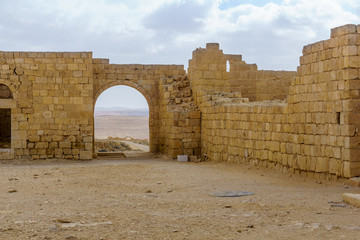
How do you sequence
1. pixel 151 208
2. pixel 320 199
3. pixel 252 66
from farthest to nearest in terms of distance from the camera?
pixel 252 66
pixel 320 199
pixel 151 208

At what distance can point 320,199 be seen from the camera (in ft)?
23.4

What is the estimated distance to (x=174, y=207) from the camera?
6703 millimetres

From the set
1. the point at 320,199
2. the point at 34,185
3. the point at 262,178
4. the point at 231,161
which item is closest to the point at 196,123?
the point at 231,161

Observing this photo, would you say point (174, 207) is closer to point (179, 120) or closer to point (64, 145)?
point (179, 120)

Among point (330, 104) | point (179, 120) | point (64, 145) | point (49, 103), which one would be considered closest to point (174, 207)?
point (330, 104)

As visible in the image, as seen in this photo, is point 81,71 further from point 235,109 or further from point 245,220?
point 245,220

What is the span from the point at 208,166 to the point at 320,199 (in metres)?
5.63

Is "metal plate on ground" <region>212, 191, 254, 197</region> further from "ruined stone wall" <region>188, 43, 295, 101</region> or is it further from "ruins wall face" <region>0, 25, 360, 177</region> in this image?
"ruined stone wall" <region>188, 43, 295, 101</region>

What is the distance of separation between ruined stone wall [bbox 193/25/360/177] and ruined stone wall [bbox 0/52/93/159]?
18.3 ft

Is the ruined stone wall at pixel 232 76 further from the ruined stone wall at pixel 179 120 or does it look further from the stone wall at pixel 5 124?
the stone wall at pixel 5 124

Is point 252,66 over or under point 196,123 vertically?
over

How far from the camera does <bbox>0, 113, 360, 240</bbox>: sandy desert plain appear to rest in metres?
5.33

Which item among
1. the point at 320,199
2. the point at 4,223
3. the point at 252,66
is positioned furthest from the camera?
the point at 252,66

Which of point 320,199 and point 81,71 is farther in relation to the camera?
point 81,71
